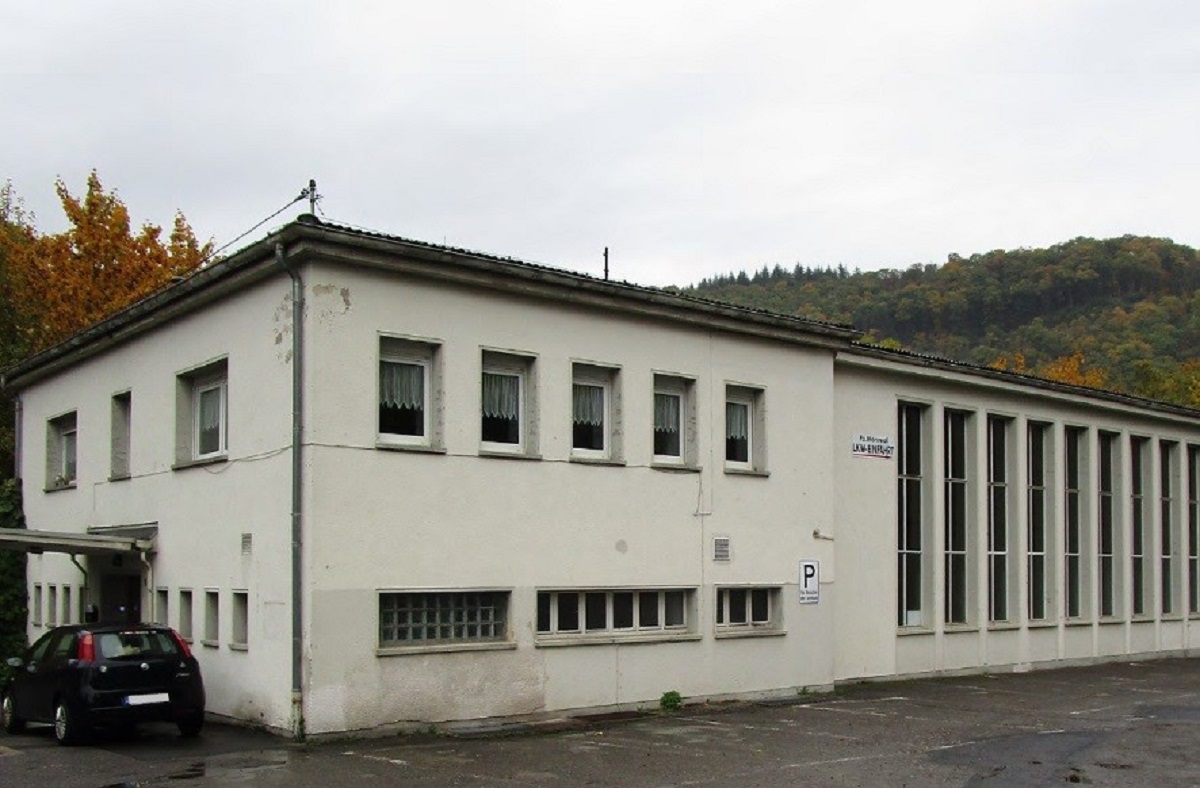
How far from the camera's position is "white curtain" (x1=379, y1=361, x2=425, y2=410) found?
1697cm

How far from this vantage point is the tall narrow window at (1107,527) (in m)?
30.5

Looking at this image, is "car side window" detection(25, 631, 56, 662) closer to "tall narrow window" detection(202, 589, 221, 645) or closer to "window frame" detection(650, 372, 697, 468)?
"tall narrow window" detection(202, 589, 221, 645)

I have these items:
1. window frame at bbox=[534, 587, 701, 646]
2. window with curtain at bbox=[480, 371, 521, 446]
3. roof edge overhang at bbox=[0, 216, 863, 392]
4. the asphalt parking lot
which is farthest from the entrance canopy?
window frame at bbox=[534, 587, 701, 646]

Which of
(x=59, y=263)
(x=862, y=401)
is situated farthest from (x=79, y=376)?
(x=59, y=263)

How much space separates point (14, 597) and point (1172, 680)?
71.1 feet

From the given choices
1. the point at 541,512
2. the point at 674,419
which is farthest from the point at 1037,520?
the point at 541,512

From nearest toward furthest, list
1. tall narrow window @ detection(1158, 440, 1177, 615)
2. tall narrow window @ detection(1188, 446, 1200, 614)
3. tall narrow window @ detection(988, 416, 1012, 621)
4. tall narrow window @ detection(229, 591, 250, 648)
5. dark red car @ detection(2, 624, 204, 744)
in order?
1. dark red car @ detection(2, 624, 204, 744)
2. tall narrow window @ detection(229, 591, 250, 648)
3. tall narrow window @ detection(988, 416, 1012, 621)
4. tall narrow window @ detection(1158, 440, 1177, 615)
5. tall narrow window @ detection(1188, 446, 1200, 614)

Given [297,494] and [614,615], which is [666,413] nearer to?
[614,615]

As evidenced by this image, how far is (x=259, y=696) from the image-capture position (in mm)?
16547

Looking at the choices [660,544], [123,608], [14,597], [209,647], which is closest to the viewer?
[209,647]

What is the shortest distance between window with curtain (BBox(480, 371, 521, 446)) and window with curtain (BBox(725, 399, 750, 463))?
4.10m

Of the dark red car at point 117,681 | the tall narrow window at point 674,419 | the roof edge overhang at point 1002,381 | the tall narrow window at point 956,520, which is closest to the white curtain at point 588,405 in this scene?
the tall narrow window at point 674,419

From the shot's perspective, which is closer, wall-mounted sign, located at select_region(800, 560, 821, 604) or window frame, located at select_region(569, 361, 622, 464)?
window frame, located at select_region(569, 361, 622, 464)

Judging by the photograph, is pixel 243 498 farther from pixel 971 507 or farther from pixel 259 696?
pixel 971 507
